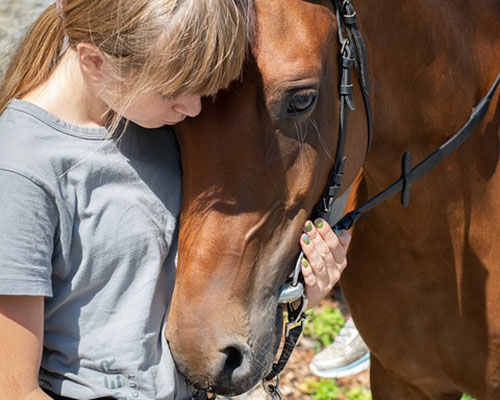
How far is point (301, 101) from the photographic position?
1.45m

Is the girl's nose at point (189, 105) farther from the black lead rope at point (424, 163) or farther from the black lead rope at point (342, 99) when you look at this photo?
the black lead rope at point (424, 163)

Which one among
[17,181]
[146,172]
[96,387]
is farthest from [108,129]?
[96,387]

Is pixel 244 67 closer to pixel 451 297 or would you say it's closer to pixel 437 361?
pixel 451 297

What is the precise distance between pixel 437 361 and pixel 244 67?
4.24ft

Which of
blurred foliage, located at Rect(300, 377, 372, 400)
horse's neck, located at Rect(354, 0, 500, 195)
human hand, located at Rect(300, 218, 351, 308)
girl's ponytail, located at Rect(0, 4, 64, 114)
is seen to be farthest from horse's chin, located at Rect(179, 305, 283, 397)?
blurred foliage, located at Rect(300, 377, 372, 400)

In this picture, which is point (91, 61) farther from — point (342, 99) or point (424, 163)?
point (424, 163)

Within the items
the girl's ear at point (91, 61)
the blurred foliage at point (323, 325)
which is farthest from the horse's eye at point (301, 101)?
the blurred foliage at point (323, 325)

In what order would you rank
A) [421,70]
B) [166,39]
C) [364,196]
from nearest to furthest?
[166,39]
[421,70]
[364,196]

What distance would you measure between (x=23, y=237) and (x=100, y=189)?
20 cm

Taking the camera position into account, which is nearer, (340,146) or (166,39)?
(166,39)

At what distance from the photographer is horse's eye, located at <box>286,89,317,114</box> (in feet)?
4.71

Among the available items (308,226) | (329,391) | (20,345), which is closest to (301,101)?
(308,226)

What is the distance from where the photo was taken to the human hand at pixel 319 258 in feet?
5.22

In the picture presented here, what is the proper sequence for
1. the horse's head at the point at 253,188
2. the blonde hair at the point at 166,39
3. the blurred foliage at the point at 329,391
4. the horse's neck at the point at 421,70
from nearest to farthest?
1. the blonde hair at the point at 166,39
2. the horse's head at the point at 253,188
3. the horse's neck at the point at 421,70
4. the blurred foliage at the point at 329,391
